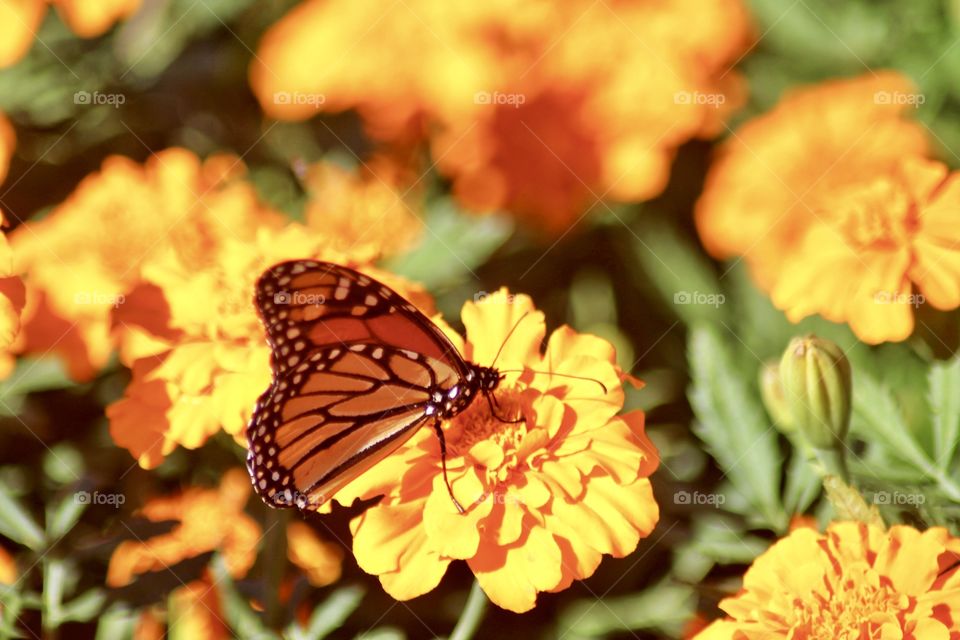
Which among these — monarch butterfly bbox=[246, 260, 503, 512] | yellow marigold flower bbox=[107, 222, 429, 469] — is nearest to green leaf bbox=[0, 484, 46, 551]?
yellow marigold flower bbox=[107, 222, 429, 469]

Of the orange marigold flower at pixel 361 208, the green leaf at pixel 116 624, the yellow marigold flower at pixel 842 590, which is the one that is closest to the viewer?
the yellow marigold flower at pixel 842 590

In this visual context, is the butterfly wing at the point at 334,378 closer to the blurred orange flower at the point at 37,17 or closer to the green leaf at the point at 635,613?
the green leaf at the point at 635,613

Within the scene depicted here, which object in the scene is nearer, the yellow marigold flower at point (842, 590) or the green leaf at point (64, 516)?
the yellow marigold flower at point (842, 590)

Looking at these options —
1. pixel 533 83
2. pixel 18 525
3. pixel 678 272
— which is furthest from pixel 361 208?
pixel 18 525

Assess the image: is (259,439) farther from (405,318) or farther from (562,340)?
(562,340)

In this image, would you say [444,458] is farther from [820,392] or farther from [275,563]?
[820,392]

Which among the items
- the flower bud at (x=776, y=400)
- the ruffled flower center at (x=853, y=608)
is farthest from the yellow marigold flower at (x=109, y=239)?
the ruffled flower center at (x=853, y=608)

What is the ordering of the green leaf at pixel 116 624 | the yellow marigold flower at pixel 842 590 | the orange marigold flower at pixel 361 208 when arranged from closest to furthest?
the yellow marigold flower at pixel 842 590 < the green leaf at pixel 116 624 < the orange marigold flower at pixel 361 208

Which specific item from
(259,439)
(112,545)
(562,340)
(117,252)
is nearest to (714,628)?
(562,340)
